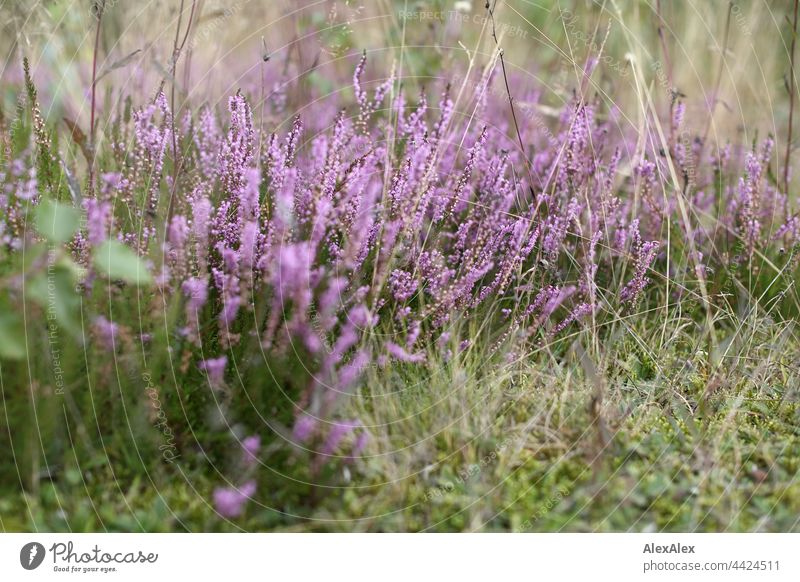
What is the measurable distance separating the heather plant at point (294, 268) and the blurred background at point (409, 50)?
20 centimetres

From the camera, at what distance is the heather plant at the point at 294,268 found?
1.53 meters

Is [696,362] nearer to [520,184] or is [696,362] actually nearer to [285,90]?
[520,184]

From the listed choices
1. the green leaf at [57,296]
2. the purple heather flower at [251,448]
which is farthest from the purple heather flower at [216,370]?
the green leaf at [57,296]

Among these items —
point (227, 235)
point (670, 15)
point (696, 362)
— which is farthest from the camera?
point (670, 15)

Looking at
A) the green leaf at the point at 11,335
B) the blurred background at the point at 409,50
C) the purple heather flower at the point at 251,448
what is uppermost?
the blurred background at the point at 409,50

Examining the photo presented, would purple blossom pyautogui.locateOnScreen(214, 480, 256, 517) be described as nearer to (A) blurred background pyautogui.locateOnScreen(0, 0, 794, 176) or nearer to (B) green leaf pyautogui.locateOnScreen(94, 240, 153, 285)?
(B) green leaf pyautogui.locateOnScreen(94, 240, 153, 285)

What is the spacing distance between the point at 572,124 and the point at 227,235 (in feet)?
3.22

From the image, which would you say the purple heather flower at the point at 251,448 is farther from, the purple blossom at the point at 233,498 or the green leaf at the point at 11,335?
the green leaf at the point at 11,335

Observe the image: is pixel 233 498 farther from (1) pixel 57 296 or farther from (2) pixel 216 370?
(1) pixel 57 296

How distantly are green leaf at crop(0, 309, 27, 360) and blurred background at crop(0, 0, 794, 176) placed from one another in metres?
0.87

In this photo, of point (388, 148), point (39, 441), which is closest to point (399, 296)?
point (388, 148)

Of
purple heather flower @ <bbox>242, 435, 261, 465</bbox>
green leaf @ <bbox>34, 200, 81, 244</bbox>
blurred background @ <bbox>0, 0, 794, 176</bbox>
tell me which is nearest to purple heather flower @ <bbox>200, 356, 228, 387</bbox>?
purple heather flower @ <bbox>242, 435, 261, 465</bbox>

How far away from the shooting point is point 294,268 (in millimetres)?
1603
